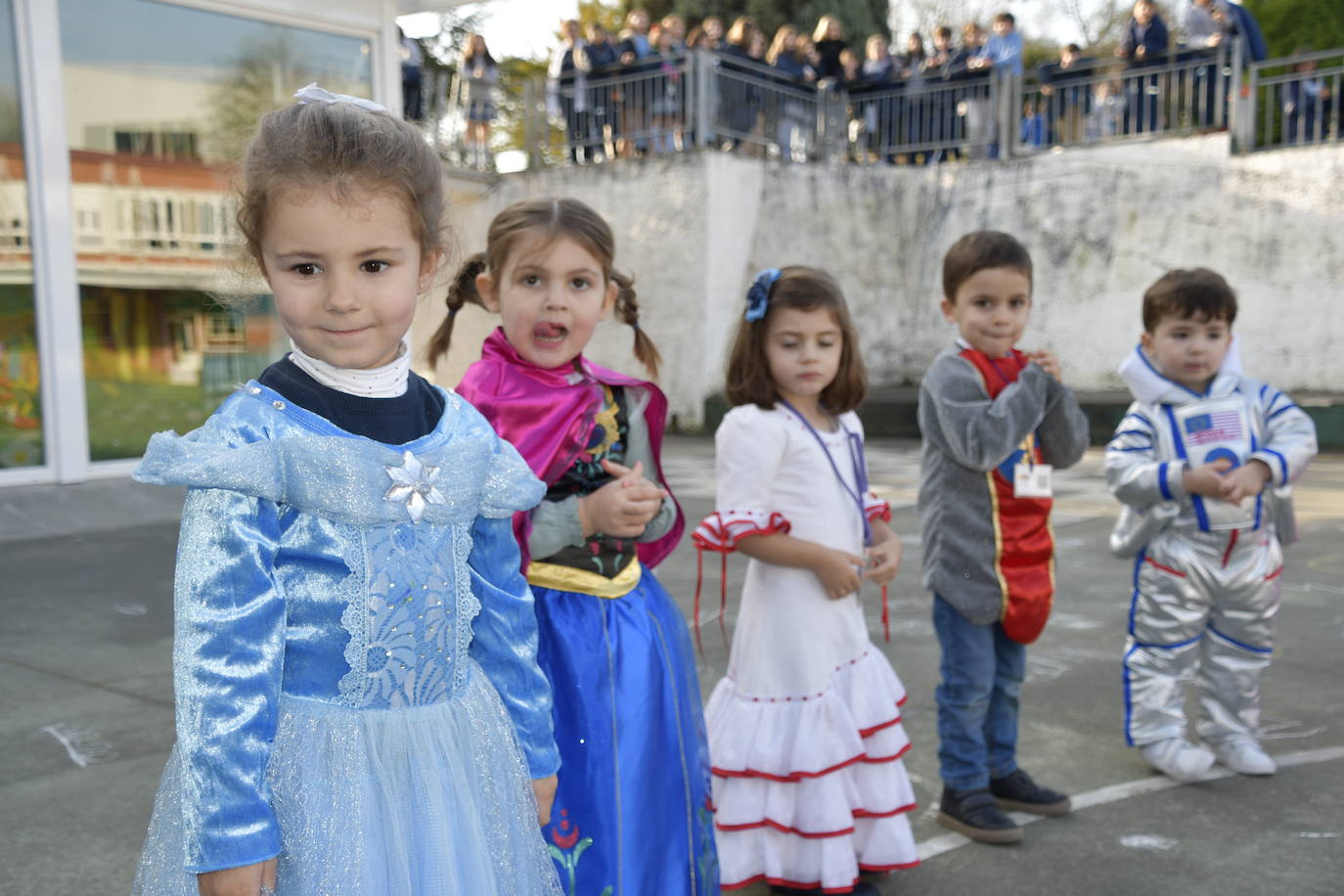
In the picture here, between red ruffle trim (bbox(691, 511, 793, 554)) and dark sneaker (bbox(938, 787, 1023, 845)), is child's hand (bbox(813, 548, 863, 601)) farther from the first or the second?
dark sneaker (bbox(938, 787, 1023, 845))

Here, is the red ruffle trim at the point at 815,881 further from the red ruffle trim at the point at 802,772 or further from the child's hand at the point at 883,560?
the child's hand at the point at 883,560

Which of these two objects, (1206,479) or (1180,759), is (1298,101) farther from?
(1180,759)

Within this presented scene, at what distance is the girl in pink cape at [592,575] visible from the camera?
2.06 meters

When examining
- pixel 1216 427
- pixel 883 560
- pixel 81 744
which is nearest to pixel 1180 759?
pixel 1216 427

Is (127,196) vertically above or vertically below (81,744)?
above

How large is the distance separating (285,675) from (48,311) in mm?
7645

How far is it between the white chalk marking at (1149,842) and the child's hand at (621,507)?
5.48 feet

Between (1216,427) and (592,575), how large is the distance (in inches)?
84.5

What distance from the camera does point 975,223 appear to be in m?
15.0

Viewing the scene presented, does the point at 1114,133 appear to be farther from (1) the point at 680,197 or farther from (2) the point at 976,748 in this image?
(2) the point at 976,748

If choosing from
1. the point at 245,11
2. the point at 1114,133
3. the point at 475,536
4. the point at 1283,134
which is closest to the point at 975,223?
the point at 1114,133

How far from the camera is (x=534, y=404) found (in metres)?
2.15

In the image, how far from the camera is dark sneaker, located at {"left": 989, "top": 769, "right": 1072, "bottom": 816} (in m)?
3.07

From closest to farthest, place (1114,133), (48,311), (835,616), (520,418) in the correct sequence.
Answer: (520,418) → (835,616) → (48,311) → (1114,133)
